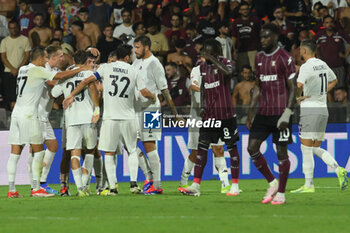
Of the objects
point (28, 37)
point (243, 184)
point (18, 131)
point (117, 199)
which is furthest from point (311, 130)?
point (28, 37)

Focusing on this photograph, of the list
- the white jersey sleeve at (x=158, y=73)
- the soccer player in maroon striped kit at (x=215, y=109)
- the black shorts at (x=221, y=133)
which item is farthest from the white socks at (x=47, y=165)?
the black shorts at (x=221, y=133)

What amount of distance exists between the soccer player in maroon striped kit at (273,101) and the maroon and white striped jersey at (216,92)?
1308 millimetres

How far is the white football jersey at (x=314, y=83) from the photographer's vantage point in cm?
1350

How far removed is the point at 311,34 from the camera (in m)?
20.9

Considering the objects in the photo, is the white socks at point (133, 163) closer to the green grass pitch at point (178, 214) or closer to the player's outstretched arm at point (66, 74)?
the green grass pitch at point (178, 214)

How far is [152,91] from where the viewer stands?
13.6 m

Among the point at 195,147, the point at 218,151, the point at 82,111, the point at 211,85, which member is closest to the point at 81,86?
the point at 82,111

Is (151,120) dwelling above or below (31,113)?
below

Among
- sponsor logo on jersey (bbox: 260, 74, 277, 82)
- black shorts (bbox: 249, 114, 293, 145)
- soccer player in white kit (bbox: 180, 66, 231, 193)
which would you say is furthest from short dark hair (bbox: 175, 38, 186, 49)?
black shorts (bbox: 249, 114, 293, 145)

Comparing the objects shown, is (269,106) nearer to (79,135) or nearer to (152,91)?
(152,91)

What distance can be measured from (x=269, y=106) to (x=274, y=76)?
43 cm

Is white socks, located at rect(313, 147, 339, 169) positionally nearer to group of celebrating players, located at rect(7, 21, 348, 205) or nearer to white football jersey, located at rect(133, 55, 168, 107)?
group of celebrating players, located at rect(7, 21, 348, 205)

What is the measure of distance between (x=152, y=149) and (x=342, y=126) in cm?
632

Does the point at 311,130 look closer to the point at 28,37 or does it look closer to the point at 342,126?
the point at 342,126
